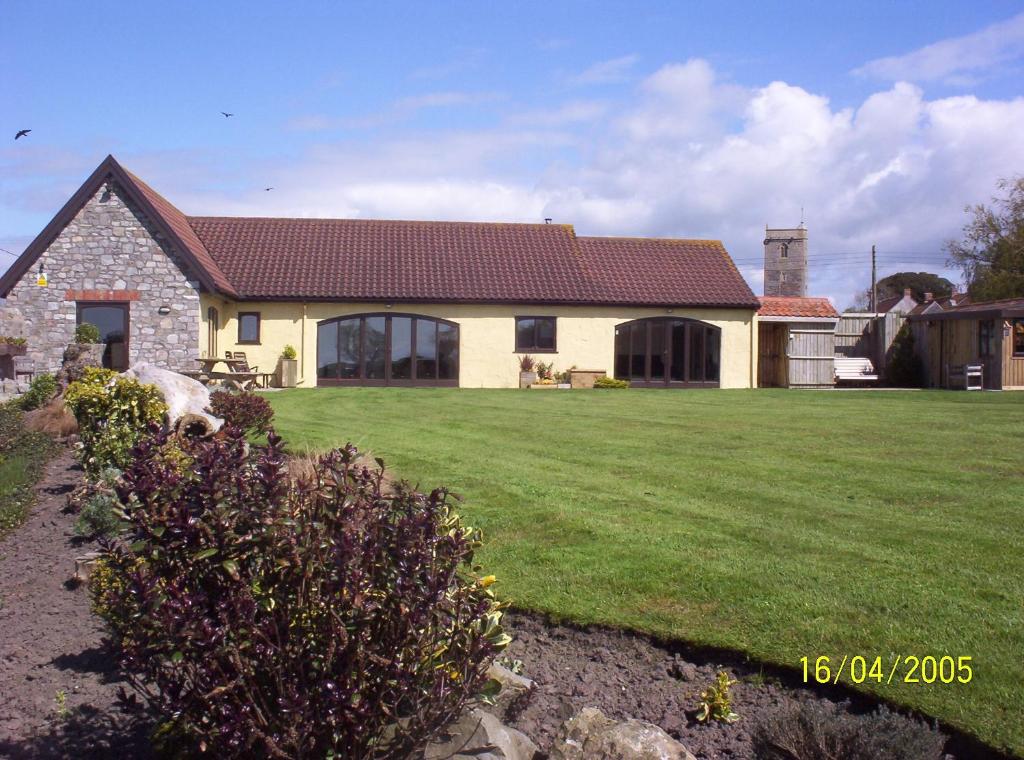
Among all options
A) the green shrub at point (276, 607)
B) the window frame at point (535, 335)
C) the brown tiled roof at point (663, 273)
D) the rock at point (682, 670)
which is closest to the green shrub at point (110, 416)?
the rock at point (682, 670)

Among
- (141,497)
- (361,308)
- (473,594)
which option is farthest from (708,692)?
(361,308)

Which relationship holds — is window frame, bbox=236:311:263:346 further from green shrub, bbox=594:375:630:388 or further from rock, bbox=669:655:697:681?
rock, bbox=669:655:697:681

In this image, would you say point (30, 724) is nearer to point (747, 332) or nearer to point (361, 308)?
point (361, 308)

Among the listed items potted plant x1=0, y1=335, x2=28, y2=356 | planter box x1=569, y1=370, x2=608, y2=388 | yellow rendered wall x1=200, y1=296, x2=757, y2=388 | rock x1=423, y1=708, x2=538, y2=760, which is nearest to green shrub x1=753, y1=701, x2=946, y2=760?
rock x1=423, y1=708, x2=538, y2=760

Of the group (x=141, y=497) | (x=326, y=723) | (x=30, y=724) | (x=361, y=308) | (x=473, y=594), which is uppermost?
(x=361, y=308)

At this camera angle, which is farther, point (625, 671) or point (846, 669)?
point (625, 671)

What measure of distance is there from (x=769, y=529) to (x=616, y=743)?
3618 millimetres

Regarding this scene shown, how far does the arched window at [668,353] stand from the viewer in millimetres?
29297

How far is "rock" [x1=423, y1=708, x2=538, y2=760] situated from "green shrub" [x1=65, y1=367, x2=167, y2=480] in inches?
234

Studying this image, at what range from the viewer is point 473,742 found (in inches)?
149

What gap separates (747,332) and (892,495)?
21847 millimetres

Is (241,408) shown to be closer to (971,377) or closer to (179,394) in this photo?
(179,394)

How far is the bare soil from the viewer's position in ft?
13.9

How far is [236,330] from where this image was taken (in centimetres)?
2792
